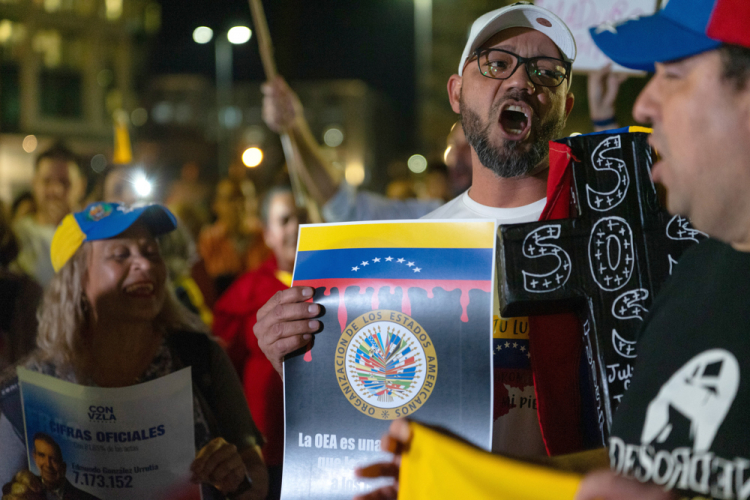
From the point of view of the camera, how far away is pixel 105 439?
6.41 feet

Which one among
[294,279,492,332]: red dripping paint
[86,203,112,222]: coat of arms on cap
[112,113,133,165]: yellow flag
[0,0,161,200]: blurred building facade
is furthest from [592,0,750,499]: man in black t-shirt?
[0,0,161,200]: blurred building facade

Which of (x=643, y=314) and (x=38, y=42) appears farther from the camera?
(x=38, y=42)

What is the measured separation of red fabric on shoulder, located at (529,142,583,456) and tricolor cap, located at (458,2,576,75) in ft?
1.82

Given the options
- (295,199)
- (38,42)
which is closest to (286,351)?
(295,199)

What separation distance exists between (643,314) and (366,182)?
169 feet

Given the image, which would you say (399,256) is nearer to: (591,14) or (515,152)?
(515,152)

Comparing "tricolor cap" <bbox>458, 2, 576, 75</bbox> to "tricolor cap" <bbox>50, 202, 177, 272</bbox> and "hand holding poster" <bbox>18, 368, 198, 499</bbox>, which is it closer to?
"tricolor cap" <bbox>50, 202, 177, 272</bbox>

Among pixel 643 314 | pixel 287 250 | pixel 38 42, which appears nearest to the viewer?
pixel 643 314

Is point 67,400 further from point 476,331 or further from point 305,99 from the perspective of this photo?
point 305,99

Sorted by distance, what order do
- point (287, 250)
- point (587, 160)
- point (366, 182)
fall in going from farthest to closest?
point (366, 182), point (287, 250), point (587, 160)

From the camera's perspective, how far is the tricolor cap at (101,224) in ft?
7.46

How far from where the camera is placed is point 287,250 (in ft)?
13.9

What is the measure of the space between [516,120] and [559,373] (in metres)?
0.80

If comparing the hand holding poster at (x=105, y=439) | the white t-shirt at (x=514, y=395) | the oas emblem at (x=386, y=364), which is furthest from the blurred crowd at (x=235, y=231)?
the white t-shirt at (x=514, y=395)
